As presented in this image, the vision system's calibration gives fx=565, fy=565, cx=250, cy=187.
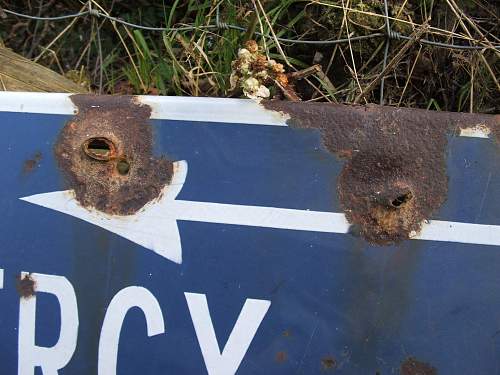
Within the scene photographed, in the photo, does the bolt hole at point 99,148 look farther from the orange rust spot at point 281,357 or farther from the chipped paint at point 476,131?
the chipped paint at point 476,131

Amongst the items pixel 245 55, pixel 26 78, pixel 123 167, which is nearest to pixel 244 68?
pixel 245 55

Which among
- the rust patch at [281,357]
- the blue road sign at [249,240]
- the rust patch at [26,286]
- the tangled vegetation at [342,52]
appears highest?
the tangled vegetation at [342,52]

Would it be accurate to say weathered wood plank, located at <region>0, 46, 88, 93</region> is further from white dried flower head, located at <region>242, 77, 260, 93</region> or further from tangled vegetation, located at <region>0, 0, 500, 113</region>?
white dried flower head, located at <region>242, 77, 260, 93</region>

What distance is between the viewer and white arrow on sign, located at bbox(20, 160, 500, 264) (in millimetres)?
770

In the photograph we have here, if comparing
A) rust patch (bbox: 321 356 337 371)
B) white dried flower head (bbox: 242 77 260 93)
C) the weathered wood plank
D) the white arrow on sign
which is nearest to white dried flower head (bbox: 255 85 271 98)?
white dried flower head (bbox: 242 77 260 93)

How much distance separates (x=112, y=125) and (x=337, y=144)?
0.35 meters

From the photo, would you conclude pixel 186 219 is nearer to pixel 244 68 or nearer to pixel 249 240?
pixel 249 240

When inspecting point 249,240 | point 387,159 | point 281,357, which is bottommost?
point 281,357

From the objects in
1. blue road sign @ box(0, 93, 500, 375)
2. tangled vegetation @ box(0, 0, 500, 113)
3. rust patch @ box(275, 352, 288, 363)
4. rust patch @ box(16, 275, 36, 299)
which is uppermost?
tangled vegetation @ box(0, 0, 500, 113)

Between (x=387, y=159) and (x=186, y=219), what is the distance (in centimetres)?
30

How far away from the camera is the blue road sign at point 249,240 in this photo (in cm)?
77

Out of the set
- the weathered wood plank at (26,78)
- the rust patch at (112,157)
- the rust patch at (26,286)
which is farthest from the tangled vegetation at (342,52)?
the rust patch at (26,286)

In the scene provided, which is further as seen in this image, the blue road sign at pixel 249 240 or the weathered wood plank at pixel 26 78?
the weathered wood plank at pixel 26 78

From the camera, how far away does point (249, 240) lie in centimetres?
80
